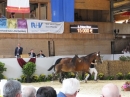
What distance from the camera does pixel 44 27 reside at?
2303 centimetres

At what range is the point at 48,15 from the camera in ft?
81.7

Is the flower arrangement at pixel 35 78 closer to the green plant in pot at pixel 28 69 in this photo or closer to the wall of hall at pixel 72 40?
the green plant in pot at pixel 28 69

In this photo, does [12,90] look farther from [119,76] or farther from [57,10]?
[119,76]

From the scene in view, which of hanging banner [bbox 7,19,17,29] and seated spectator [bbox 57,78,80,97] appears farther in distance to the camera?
hanging banner [bbox 7,19,17,29]

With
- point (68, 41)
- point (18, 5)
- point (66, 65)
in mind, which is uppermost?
point (18, 5)

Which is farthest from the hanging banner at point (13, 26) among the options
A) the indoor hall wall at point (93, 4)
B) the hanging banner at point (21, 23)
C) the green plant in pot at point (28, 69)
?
the indoor hall wall at point (93, 4)

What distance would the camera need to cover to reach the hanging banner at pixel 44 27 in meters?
22.5

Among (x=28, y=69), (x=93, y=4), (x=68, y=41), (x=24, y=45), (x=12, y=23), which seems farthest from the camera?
(x=93, y=4)

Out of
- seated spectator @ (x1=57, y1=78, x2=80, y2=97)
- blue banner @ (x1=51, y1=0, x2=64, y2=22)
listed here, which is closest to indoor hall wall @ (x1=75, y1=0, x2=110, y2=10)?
blue banner @ (x1=51, y1=0, x2=64, y2=22)

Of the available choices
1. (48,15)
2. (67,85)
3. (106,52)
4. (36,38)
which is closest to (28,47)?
(36,38)

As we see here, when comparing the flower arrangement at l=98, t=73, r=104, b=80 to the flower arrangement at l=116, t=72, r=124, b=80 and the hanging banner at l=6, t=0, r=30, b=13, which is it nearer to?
the flower arrangement at l=116, t=72, r=124, b=80

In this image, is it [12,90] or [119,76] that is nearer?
Answer: [12,90]

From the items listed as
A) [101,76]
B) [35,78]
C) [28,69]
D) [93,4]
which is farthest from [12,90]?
[93,4]

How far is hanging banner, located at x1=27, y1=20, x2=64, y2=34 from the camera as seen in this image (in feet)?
73.9
